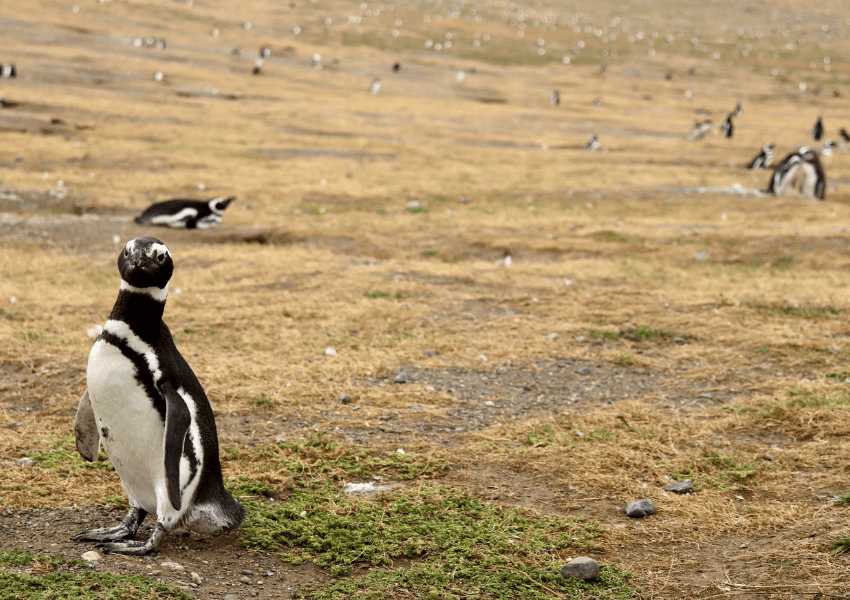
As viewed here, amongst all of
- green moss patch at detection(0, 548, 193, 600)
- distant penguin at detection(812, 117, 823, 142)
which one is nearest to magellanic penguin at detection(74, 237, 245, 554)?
green moss patch at detection(0, 548, 193, 600)

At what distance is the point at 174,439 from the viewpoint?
4.09 m

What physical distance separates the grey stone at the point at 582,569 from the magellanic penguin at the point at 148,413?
2.07 meters

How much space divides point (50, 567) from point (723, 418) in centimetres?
538

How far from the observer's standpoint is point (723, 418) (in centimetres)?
665

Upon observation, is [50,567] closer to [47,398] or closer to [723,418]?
[47,398]

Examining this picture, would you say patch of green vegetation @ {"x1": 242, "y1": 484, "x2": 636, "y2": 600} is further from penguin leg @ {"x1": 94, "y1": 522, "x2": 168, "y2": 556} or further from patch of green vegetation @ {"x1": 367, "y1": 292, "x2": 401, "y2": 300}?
patch of green vegetation @ {"x1": 367, "y1": 292, "x2": 401, "y2": 300}

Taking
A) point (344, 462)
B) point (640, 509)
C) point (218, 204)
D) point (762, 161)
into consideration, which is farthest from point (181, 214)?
point (762, 161)

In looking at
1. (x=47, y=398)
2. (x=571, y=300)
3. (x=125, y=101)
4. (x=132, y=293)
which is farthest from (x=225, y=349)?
(x=125, y=101)

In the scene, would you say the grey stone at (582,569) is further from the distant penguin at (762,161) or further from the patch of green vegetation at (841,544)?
the distant penguin at (762,161)

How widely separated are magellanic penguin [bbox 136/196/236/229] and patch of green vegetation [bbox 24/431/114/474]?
8.97m

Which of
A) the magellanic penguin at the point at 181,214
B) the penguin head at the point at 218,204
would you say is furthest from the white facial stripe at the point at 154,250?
the penguin head at the point at 218,204

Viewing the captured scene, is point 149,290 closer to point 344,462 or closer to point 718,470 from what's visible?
point 344,462

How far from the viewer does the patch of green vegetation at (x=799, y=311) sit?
31.8ft

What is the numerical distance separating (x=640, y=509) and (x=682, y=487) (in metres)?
0.51
